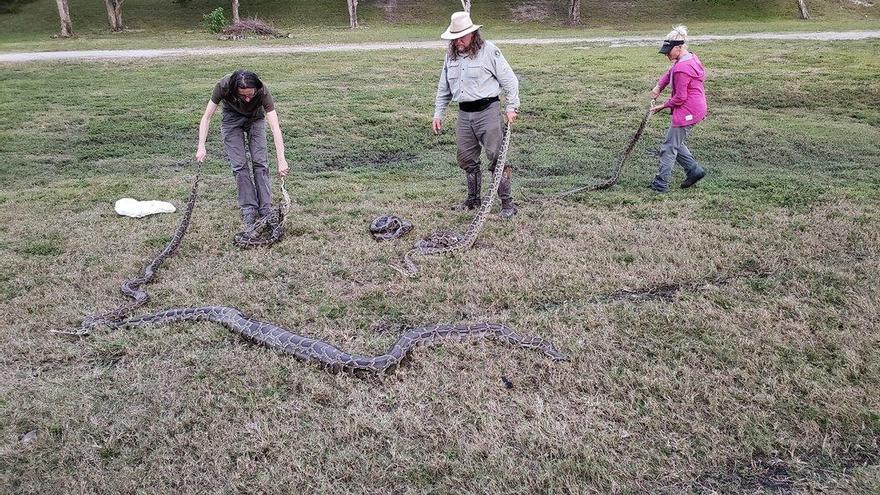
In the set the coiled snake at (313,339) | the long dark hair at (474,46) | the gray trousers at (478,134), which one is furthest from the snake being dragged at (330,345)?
the long dark hair at (474,46)

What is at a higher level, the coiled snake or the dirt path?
the dirt path

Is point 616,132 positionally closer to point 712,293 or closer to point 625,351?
point 712,293

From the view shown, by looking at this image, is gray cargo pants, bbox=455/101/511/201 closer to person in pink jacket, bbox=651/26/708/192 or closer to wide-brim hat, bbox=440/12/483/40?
wide-brim hat, bbox=440/12/483/40

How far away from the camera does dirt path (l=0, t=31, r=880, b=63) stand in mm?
21750

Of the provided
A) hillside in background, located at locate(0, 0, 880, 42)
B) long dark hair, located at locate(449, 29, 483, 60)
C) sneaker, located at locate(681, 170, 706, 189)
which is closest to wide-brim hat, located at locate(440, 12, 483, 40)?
long dark hair, located at locate(449, 29, 483, 60)

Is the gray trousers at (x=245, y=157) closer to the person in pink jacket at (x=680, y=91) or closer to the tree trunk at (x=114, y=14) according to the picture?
the person in pink jacket at (x=680, y=91)

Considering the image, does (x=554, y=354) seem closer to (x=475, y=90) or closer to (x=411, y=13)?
(x=475, y=90)

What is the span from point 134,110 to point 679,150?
11.8 metres

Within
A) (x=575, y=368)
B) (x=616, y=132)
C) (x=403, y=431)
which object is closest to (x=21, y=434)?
(x=403, y=431)

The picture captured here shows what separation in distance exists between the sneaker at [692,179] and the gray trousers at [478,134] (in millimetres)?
3180

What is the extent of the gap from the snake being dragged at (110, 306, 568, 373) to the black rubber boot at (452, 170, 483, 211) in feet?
11.0

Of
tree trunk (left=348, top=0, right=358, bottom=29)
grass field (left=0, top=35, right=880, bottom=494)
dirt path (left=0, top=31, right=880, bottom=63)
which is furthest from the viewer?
tree trunk (left=348, top=0, right=358, bottom=29)

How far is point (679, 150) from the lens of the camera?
867 cm

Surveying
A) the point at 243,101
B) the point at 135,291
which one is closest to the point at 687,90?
the point at 243,101
